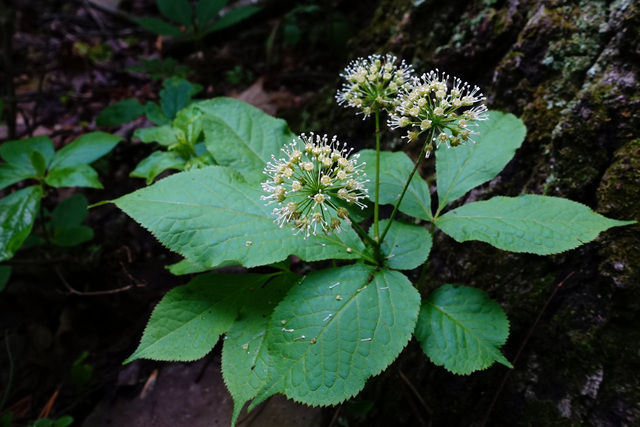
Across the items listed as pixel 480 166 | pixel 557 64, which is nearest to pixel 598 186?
pixel 480 166

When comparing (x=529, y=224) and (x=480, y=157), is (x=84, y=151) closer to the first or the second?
(x=480, y=157)

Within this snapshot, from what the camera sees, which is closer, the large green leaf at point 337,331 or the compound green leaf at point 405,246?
the large green leaf at point 337,331

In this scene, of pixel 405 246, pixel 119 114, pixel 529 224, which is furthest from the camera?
pixel 119 114

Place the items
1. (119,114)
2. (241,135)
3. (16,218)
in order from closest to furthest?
(241,135) < (16,218) < (119,114)

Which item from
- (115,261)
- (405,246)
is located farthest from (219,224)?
(115,261)

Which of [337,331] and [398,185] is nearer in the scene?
[337,331]

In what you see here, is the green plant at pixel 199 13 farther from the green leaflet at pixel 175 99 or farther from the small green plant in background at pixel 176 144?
the small green plant in background at pixel 176 144

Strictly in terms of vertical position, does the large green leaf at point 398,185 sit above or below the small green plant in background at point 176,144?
above

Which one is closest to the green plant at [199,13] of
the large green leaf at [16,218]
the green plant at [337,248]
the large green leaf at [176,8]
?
the large green leaf at [176,8]

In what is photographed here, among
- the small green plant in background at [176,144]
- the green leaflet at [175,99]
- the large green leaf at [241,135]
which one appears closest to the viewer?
the large green leaf at [241,135]
